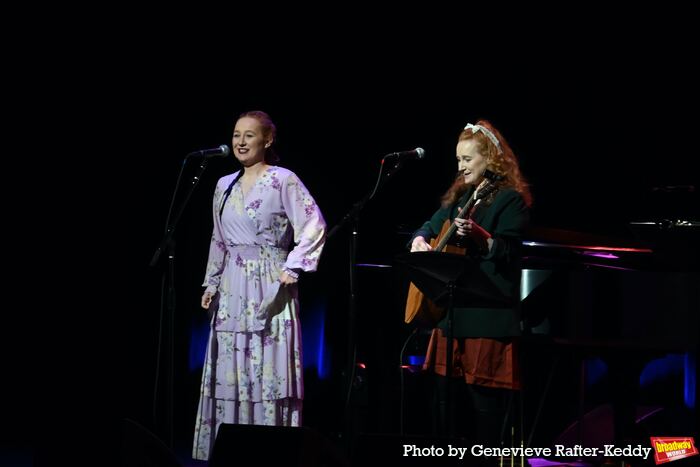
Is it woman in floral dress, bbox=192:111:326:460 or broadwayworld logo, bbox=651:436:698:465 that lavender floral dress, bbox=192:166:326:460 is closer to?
woman in floral dress, bbox=192:111:326:460

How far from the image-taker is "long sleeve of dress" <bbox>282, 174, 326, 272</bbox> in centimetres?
417

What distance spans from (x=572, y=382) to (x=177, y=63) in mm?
3074

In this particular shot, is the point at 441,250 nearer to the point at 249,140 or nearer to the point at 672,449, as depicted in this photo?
the point at 249,140

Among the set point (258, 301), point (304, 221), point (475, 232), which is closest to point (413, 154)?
point (304, 221)

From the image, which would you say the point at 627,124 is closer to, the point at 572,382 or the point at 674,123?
the point at 674,123

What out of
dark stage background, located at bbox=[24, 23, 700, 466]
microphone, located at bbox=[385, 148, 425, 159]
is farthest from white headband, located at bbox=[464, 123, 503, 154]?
dark stage background, located at bbox=[24, 23, 700, 466]

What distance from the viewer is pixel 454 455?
248cm

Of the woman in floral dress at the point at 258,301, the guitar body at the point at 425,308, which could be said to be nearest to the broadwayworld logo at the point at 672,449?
the guitar body at the point at 425,308

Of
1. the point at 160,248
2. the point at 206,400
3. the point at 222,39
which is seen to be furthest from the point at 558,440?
the point at 222,39

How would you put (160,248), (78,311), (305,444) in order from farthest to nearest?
(160,248), (305,444), (78,311)

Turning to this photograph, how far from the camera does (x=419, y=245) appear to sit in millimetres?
3717

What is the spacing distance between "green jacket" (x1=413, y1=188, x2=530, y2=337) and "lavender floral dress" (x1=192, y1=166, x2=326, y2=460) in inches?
36.0

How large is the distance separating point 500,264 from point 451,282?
299mm

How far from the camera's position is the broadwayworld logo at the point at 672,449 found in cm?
406
